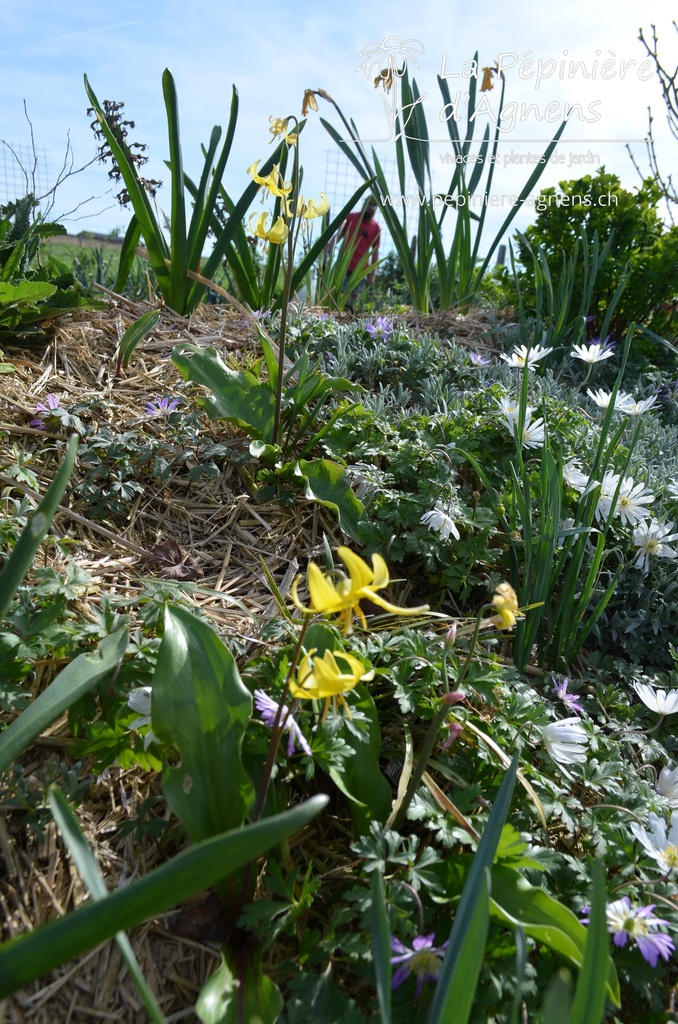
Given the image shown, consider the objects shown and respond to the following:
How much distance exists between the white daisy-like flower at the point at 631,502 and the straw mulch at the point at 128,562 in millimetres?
768

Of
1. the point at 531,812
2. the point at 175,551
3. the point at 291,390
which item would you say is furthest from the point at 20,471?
the point at 531,812

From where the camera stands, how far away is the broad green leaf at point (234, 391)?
191 cm

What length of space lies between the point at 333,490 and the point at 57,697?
98 cm

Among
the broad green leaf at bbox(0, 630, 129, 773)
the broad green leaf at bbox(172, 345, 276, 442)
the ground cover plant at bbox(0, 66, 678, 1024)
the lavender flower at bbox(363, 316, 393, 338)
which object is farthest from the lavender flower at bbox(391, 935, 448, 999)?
the lavender flower at bbox(363, 316, 393, 338)

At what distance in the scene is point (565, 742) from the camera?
1229 millimetres

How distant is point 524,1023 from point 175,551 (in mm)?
1183

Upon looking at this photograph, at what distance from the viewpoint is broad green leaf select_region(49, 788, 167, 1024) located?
0.70 metres

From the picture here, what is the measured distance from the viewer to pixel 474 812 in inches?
47.8

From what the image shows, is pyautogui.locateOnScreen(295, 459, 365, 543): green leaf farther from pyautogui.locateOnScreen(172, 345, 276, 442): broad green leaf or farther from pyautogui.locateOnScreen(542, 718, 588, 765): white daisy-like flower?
pyautogui.locateOnScreen(542, 718, 588, 765): white daisy-like flower

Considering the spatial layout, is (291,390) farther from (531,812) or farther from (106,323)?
(531,812)

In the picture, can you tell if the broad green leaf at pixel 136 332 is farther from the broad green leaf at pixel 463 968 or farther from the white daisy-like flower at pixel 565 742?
the broad green leaf at pixel 463 968

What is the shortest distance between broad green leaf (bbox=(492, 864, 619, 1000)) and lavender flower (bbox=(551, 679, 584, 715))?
1.71ft

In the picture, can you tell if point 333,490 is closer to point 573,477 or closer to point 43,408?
point 573,477

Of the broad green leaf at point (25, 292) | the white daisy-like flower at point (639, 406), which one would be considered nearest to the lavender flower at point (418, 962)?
the white daisy-like flower at point (639, 406)
